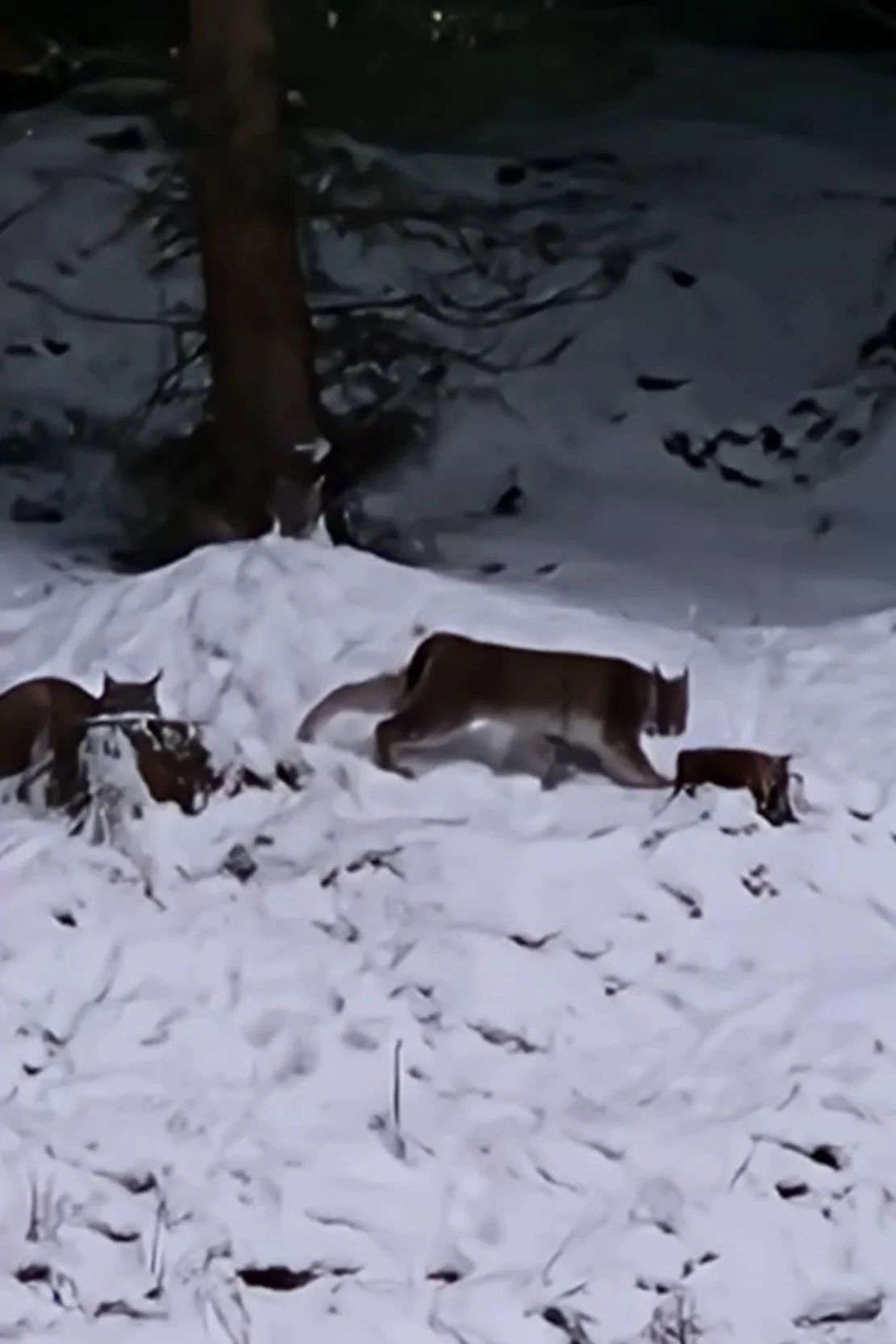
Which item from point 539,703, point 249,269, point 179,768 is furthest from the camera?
point 249,269

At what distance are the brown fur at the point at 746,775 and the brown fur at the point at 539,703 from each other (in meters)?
0.07

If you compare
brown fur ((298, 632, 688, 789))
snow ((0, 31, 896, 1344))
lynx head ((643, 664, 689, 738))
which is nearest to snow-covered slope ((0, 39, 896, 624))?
snow ((0, 31, 896, 1344))

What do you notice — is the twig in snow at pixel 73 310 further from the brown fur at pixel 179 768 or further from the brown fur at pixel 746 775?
the brown fur at pixel 746 775

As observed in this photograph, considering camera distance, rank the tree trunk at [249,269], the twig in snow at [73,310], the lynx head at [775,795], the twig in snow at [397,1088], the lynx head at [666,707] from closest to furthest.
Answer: the twig in snow at [397,1088] < the lynx head at [775,795] < the lynx head at [666,707] < the tree trunk at [249,269] < the twig in snow at [73,310]

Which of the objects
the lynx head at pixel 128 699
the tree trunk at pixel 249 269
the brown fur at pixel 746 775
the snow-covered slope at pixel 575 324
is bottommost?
the snow-covered slope at pixel 575 324

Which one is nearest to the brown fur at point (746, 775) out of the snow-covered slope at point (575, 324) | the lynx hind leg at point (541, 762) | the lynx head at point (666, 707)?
the lynx head at point (666, 707)

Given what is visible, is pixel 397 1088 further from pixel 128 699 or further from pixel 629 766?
pixel 128 699

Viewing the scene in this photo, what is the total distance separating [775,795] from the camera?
4496mm

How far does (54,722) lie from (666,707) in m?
1.39

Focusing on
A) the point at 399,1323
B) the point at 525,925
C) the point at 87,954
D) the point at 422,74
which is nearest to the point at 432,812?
the point at 525,925

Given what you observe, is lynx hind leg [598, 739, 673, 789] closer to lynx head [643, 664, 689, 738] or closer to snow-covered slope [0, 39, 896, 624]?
lynx head [643, 664, 689, 738]

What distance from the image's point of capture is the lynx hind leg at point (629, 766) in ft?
15.0

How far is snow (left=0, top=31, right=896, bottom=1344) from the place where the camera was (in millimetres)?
3465

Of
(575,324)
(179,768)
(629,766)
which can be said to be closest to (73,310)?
(575,324)
